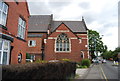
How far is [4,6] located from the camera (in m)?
10.4

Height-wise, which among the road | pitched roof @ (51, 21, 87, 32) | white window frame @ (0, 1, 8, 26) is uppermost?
pitched roof @ (51, 21, 87, 32)

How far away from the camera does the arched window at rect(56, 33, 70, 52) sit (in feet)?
109

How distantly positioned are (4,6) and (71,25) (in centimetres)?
3325

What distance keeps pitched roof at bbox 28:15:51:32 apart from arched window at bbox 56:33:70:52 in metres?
6.21

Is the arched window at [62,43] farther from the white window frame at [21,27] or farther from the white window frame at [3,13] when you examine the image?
the white window frame at [3,13]

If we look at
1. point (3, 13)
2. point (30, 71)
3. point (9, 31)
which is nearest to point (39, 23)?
point (9, 31)

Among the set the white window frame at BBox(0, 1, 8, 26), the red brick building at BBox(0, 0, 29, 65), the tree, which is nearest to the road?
the red brick building at BBox(0, 0, 29, 65)

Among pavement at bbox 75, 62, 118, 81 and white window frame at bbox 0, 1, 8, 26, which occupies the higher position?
white window frame at bbox 0, 1, 8, 26

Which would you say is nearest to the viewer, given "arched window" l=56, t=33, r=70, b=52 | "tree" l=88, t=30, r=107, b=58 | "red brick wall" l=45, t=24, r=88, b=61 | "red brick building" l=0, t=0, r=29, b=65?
"red brick building" l=0, t=0, r=29, b=65

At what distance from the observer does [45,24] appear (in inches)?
1575

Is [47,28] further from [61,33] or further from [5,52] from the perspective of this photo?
[5,52]

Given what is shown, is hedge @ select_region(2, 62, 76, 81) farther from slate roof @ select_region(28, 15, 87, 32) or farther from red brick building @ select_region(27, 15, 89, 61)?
slate roof @ select_region(28, 15, 87, 32)

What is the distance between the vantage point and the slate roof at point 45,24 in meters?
38.4

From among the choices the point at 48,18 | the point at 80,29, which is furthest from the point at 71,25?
the point at 48,18
